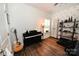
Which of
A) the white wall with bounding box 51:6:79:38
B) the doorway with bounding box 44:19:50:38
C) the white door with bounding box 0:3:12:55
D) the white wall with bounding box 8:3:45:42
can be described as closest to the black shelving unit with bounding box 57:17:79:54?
the white wall with bounding box 51:6:79:38

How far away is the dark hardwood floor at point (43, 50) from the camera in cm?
117

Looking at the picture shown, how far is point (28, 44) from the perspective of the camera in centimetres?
119

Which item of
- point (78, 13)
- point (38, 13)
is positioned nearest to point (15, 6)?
point (38, 13)

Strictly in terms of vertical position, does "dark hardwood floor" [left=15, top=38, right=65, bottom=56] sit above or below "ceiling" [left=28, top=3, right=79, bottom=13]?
Answer: below

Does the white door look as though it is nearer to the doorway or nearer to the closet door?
the closet door

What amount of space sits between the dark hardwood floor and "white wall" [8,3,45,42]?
187 millimetres

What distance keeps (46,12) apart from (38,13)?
0.11 metres

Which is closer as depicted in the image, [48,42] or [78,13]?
[78,13]

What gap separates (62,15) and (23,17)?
503mm

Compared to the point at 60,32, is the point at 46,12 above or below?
above

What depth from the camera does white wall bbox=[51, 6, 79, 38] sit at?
1091mm

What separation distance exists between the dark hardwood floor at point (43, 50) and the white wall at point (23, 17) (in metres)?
0.19

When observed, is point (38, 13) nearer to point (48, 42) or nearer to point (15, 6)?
point (15, 6)

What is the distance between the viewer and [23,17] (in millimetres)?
1140
